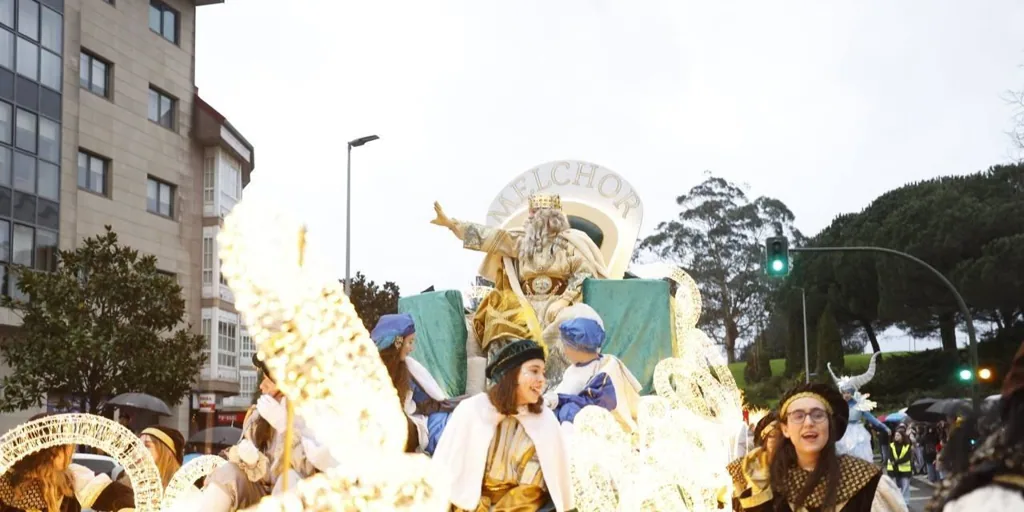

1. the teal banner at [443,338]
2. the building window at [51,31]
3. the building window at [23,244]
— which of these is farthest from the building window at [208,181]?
the teal banner at [443,338]

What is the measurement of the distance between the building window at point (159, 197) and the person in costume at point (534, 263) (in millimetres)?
22906

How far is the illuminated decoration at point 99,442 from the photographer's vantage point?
5.90m

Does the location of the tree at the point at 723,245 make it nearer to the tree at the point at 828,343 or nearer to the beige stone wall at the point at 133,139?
the tree at the point at 828,343

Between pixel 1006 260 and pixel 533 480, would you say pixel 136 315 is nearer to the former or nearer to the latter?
pixel 533 480

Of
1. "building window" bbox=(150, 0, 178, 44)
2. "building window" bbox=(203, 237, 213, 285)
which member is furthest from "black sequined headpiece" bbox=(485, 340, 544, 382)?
"building window" bbox=(203, 237, 213, 285)

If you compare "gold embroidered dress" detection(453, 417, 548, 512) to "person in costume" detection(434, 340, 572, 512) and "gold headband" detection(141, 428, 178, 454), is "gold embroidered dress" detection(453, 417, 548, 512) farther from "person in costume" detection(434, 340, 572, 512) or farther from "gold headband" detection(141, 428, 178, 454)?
"gold headband" detection(141, 428, 178, 454)

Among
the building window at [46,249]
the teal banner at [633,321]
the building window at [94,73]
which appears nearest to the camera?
the teal banner at [633,321]

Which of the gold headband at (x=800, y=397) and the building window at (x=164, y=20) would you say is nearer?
the gold headband at (x=800, y=397)

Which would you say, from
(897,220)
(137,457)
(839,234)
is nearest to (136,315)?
(137,457)

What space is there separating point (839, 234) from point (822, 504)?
63976mm

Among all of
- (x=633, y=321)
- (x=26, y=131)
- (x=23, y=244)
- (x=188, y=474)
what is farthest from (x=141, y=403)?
(x=26, y=131)

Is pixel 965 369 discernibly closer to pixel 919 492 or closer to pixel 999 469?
pixel 919 492

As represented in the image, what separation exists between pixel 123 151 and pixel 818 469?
102ft

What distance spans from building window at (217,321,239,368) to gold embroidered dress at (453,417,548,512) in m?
33.6
